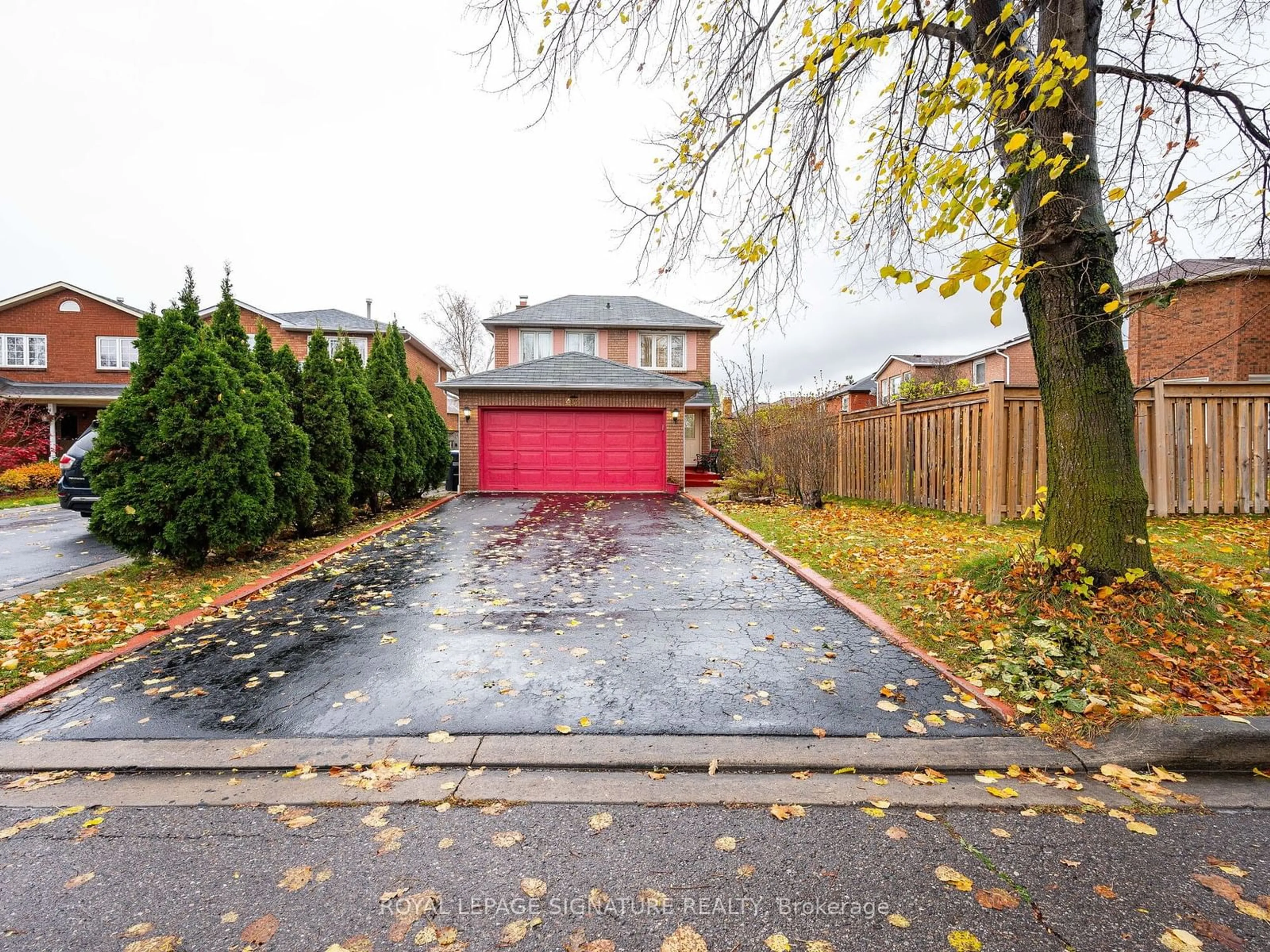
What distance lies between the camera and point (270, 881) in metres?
1.83

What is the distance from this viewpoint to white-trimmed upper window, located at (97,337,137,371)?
21.7 metres

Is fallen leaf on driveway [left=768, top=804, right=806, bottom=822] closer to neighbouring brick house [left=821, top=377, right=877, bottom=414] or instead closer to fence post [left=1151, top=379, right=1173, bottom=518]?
fence post [left=1151, top=379, right=1173, bottom=518]

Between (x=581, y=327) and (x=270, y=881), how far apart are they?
20194 mm

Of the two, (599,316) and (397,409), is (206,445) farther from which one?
(599,316)

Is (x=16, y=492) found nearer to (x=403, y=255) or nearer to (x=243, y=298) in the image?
(x=243, y=298)

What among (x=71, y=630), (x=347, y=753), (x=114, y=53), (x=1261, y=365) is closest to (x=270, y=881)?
(x=347, y=753)

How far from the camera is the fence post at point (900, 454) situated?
10.4 meters

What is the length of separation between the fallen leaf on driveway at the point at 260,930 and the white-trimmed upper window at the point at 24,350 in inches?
1169

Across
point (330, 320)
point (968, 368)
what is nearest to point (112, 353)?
point (330, 320)

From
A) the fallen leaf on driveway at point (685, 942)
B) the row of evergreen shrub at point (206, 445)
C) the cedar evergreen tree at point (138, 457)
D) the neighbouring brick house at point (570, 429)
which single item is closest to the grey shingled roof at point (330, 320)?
the neighbouring brick house at point (570, 429)

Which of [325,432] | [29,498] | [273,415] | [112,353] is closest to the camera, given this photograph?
[273,415]

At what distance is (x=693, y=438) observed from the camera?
22062 mm

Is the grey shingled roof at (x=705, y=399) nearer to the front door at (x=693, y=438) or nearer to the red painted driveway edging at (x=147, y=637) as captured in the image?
the front door at (x=693, y=438)

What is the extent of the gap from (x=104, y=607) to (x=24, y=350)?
25827mm
